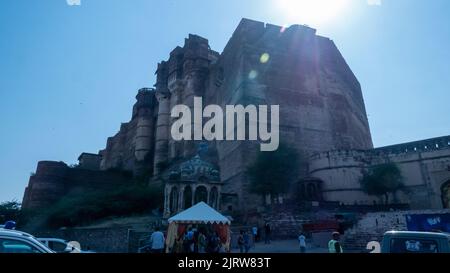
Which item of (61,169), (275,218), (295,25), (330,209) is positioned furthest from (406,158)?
(61,169)

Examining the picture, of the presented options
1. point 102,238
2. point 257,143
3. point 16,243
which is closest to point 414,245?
point 16,243

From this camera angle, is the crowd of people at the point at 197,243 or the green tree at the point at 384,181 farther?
the green tree at the point at 384,181

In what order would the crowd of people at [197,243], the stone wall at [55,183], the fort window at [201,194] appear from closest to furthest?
the crowd of people at [197,243], the fort window at [201,194], the stone wall at [55,183]

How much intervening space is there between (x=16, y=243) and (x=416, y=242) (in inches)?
166

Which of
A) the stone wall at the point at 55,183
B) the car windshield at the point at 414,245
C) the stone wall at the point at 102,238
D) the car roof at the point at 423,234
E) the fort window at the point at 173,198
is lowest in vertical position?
the car windshield at the point at 414,245

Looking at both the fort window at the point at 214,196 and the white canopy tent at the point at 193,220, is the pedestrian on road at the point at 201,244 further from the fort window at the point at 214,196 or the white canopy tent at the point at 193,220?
the fort window at the point at 214,196

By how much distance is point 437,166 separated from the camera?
1847 centimetres

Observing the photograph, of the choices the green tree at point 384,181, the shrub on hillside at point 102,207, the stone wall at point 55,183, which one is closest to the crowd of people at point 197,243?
the green tree at point 384,181

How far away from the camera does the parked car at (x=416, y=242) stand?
3.59 m

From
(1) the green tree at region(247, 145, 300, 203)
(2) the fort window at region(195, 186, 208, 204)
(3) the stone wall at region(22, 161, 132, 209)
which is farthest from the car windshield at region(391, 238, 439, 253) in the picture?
(3) the stone wall at region(22, 161, 132, 209)

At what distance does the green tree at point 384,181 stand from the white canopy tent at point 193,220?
13.1 metres
